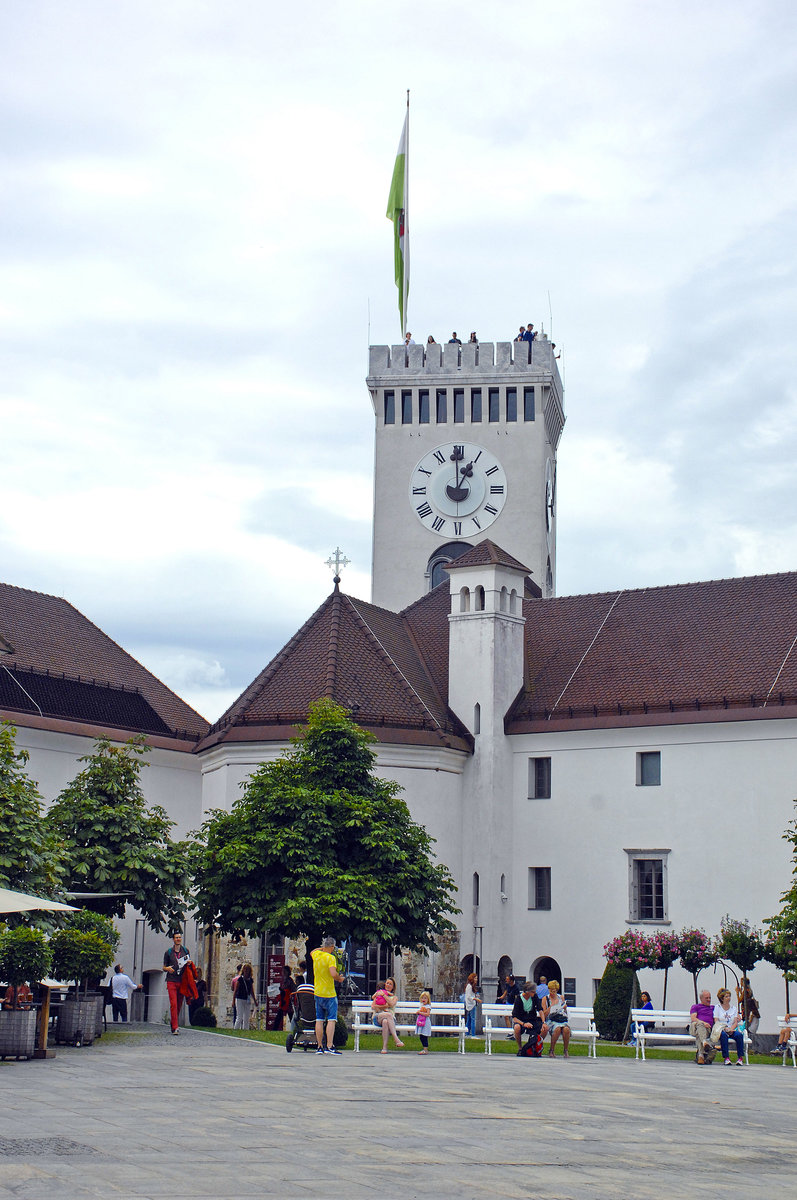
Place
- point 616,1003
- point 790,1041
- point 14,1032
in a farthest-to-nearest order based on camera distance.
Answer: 1. point 616,1003
2. point 790,1041
3. point 14,1032

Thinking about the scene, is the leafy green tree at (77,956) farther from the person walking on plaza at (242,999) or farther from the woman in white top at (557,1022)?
the woman in white top at (557,1022)

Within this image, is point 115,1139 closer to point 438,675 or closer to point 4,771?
point 4,771

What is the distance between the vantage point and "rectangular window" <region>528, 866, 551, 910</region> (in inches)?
1993

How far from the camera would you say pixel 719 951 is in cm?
4253

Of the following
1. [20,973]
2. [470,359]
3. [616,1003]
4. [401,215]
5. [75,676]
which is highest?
[401,215]

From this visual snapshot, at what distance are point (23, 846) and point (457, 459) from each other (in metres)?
49.8

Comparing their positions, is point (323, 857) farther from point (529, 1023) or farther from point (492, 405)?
point (492, 405)

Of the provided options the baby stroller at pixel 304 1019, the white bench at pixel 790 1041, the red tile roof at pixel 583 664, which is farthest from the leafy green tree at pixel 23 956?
the red tile roof at pixel 583 664

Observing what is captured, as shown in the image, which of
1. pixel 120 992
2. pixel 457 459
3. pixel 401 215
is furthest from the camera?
pixel 401 215

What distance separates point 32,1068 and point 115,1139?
8027 millimetres

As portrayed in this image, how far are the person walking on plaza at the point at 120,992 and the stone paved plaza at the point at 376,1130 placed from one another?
40.5 ft

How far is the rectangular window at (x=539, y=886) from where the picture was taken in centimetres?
5062

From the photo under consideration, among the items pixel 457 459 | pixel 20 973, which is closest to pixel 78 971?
pixel 20 973

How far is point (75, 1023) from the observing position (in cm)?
2625
